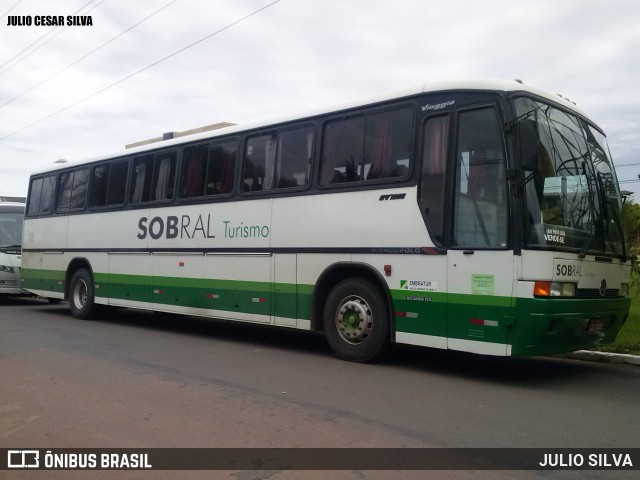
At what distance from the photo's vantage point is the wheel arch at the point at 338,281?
26.3ft

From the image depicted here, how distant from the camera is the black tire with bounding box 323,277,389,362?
808 centimetres

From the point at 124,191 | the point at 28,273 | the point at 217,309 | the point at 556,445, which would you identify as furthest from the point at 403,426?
the point at 28,273

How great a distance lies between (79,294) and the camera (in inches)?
548

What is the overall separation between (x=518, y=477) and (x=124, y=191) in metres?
10.2

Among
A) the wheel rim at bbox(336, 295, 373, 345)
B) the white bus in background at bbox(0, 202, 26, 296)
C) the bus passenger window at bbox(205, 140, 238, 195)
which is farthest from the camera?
the white bus in background at bbox(0, 202, 26, 296)

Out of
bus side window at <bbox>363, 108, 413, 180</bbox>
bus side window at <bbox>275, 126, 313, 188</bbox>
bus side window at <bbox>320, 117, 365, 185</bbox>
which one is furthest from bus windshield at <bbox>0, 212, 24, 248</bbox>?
bus side window at <bbox>363, 108, 413, 180</bbox>

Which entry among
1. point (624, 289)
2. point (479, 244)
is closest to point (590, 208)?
point (624, 289)

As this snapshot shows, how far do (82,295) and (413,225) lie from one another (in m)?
8.91

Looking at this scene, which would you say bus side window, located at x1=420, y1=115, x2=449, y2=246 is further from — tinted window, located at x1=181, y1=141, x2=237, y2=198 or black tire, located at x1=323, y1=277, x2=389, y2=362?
tinted window, located at x1=181, y1=141, x2=237, y2=198

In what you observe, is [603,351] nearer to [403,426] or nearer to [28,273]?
[403,426]

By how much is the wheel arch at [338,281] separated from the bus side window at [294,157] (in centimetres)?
138

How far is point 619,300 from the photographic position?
7.81m

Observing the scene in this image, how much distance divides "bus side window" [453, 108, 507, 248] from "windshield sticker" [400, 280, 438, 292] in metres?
0.56

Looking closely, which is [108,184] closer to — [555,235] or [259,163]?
[259,163]
